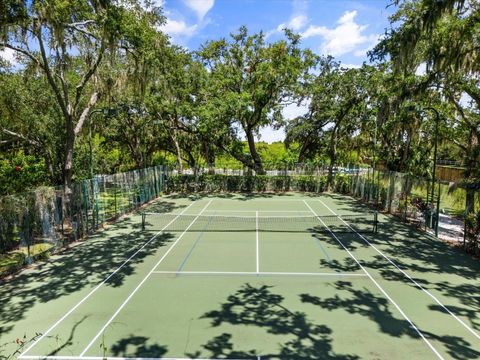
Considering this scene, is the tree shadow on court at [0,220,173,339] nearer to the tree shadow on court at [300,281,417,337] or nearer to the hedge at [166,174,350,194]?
the tree shadow on court at [300,281,417,337]

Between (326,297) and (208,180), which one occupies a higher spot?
(208,180)

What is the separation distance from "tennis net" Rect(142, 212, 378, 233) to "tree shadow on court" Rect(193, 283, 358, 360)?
6670 mm

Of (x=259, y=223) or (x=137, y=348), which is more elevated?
(x=259, y=223)

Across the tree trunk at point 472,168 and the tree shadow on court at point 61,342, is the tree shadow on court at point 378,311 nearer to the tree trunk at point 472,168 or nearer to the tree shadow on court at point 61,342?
the tree shadow on court at point 61,342

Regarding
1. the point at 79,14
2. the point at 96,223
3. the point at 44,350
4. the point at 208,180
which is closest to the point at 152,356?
the point at 44,350

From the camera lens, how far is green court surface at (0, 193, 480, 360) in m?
6.32

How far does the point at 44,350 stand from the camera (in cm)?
616

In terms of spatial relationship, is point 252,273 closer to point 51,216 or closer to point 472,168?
point 51,216

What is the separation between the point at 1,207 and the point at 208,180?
1873 cm

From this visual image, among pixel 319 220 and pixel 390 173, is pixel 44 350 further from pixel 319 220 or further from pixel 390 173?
pixel 390 173

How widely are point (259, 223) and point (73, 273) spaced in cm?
866

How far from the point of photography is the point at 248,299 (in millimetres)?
8219

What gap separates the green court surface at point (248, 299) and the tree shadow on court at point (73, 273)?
0.04 metres

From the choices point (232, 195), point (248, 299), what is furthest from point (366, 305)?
point (232, 195)
